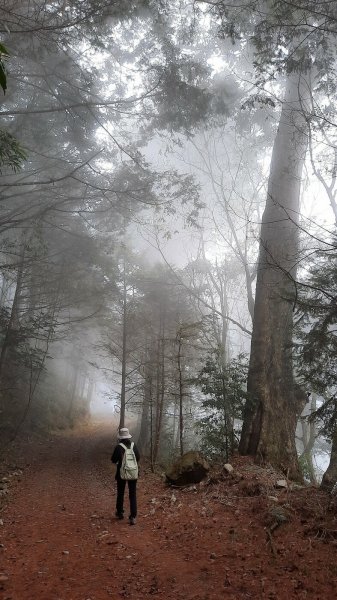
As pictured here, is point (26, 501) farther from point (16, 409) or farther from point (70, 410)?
point (70, 410)

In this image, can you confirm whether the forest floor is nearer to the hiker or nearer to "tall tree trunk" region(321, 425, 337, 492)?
the hiker

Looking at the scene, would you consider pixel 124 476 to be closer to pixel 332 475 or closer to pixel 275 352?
pixel 332 475

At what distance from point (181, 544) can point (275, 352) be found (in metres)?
6.05

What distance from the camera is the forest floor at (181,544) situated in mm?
4414

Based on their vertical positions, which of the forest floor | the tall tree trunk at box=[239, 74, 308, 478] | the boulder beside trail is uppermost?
the tall tree trunk at box=[239, 74, 308, 478]

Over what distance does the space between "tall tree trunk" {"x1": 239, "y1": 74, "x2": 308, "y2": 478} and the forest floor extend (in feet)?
3.37

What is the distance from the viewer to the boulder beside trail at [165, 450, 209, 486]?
885 cm

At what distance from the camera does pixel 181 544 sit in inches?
229

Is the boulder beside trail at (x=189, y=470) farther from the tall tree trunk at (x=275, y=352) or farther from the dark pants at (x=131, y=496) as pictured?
the dark pants at (x=131, y=496)

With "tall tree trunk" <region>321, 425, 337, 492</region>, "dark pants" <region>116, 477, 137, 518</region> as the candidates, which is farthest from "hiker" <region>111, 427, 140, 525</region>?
"tall tree trunk" <region>321, 425, 337, 492</region>

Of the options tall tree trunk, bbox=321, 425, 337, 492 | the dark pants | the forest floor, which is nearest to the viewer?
the forest floor

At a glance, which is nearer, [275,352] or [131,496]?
[131,496]

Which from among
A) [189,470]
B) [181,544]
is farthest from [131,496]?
[189,470]

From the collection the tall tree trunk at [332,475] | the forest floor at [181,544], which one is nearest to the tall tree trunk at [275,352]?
the forest floor at [181,544]
